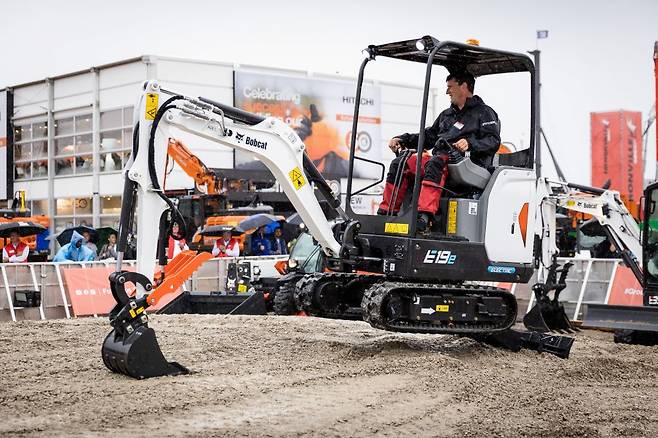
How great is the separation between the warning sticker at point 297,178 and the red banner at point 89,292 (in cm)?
673

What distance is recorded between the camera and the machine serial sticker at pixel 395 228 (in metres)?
9.63

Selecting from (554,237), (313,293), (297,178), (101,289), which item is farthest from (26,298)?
(554,237)

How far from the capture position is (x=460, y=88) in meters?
10.3

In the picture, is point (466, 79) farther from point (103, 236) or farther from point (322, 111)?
point (322, 111)

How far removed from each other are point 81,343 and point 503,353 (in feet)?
14.7

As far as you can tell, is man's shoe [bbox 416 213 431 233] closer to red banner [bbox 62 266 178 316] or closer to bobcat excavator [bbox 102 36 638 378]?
bobcat excavator [bbox 102 36 638 378]

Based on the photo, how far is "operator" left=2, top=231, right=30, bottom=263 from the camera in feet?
56.1

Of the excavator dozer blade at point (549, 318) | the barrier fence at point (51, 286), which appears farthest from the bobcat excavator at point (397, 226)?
the barrier fence at point (51, 286)

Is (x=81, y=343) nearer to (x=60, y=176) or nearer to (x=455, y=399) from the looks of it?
(x=455, y=399)

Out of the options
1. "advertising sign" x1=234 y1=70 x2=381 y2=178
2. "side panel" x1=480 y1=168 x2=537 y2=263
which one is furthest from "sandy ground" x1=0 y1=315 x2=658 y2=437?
"advertising sign" x1=234 y1=70 x2=381 y2=178

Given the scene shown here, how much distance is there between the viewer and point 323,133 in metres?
31.5

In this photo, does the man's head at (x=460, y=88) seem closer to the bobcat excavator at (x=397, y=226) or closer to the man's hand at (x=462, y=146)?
the bobcat excavator at (x=397, y=226)

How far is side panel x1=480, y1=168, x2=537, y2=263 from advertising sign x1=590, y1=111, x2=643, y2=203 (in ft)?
73.1

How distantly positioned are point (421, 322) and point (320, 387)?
1.88 meters
